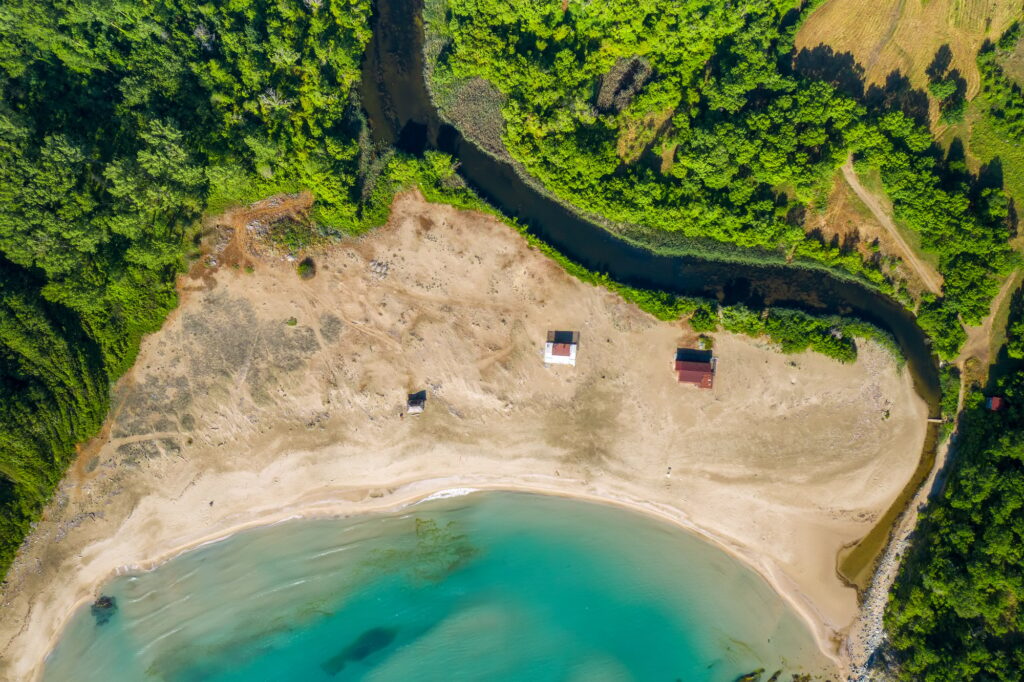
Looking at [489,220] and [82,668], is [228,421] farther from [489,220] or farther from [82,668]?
[489,220]

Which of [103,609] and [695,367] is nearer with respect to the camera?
[695,367]

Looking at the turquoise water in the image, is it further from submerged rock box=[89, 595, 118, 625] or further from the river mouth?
the river mouth

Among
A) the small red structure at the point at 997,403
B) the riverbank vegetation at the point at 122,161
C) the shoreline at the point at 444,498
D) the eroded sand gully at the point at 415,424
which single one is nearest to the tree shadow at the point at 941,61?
the small red structure at the point at 997,403

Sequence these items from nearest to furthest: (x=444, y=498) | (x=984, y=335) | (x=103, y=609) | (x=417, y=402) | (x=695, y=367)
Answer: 1. (x=695, y=367)
2. (x=984, y=335)
3. (x=417, y=402)
4. (x=103, y=609)
5. (x=444, y=498)

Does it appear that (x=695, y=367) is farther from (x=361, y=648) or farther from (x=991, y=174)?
(x=361, y=648)

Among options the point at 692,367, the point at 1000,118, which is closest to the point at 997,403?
the point at 1000,118

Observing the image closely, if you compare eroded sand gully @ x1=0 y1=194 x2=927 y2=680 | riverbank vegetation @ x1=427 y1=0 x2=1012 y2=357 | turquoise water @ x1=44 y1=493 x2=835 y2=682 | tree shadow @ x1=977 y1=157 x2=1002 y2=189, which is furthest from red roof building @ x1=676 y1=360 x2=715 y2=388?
tree shadow @ x1=977 y1=157 x2=1002 y2=189
